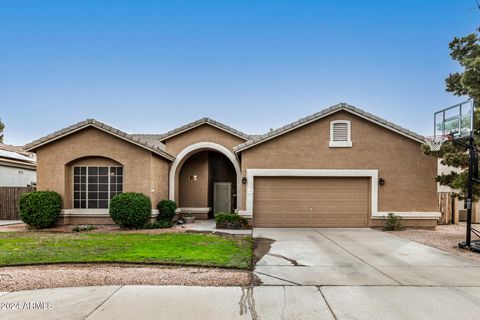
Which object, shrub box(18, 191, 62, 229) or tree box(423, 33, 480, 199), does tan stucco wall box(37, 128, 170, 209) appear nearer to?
shrub box(18, 191, 62, 229)

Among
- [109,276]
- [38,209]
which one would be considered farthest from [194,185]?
[109,276]

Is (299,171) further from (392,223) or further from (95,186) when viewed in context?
(95,186)

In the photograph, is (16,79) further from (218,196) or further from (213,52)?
(218,196)

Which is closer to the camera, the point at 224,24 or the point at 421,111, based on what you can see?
the point at 224,24

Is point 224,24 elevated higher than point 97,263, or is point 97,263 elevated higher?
point 224,24

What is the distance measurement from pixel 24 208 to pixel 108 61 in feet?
33.9

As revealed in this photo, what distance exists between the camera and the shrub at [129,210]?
1133 centimetres

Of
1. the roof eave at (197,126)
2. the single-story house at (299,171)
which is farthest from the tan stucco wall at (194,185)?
the single-story house at (299,171)

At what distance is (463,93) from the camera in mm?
12055

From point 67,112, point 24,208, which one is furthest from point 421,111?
point 67,112

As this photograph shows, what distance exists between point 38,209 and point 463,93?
1797 cm

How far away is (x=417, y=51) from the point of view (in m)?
16.8

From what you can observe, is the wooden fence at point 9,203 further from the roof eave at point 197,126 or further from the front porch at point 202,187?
the roof eave at point 197,126

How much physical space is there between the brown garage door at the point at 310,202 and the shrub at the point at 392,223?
2.56ft
